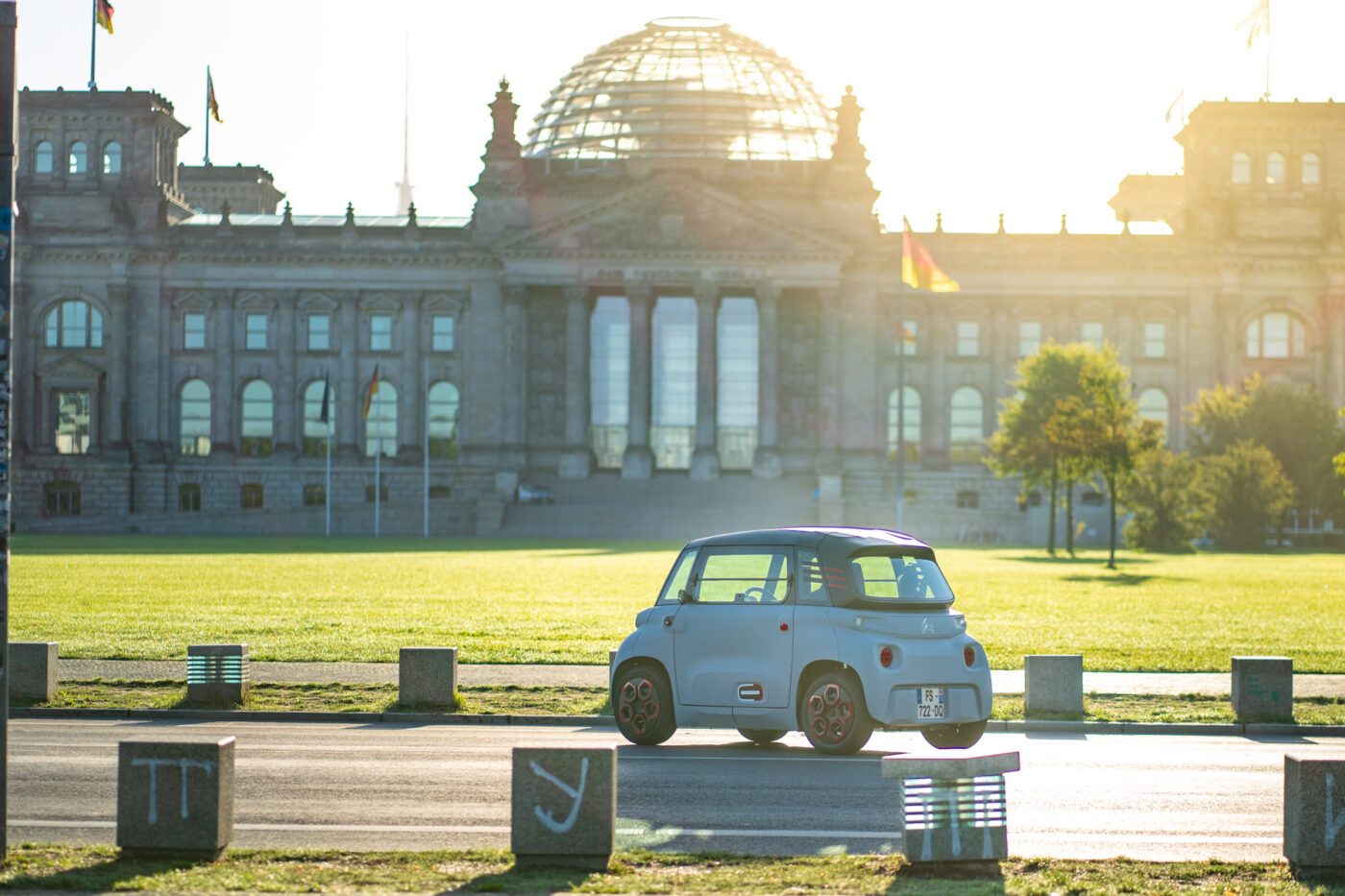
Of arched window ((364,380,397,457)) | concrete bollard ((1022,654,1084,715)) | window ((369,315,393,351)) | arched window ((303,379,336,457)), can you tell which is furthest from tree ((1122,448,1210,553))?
concrete bollard ((1022,654,1084,715))

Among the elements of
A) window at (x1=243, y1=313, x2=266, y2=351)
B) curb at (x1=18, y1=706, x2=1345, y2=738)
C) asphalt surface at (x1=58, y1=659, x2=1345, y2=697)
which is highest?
window at (x1=243, y1=313, x2=266, y2=351)

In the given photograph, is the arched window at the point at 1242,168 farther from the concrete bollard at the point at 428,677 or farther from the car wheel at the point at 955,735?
the car wheel at the point at 955,735

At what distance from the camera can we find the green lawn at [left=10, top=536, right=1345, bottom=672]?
32.8 metres

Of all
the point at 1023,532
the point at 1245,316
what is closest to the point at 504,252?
the point at 1023,532

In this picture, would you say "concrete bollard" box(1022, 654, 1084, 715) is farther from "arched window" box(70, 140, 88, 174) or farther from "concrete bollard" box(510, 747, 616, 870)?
"arched window" box(70, 140, 88, 174)

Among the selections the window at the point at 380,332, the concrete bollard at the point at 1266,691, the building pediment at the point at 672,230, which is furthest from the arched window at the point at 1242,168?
the concrete bollard at the point at 1266,691

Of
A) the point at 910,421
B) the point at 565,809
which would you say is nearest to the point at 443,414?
the point at 910,421

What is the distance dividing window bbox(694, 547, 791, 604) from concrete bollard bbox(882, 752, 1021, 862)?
20.6 ft

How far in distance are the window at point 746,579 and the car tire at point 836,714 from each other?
1.00 m

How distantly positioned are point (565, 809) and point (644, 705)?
704 cm

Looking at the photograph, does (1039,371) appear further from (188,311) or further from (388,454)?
(188,311)

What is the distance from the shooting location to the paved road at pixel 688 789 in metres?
14.9

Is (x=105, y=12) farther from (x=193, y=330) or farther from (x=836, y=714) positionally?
(x=836, y=714)

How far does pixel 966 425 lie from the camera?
4724 inches
